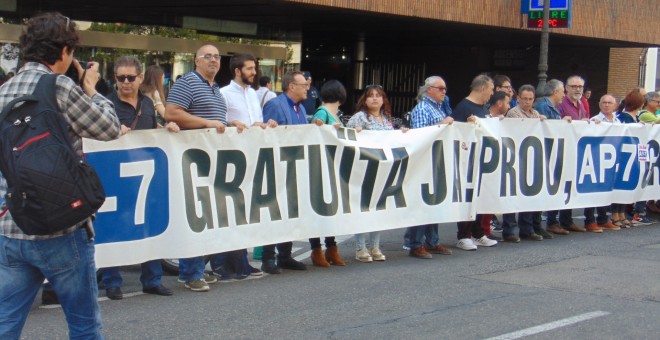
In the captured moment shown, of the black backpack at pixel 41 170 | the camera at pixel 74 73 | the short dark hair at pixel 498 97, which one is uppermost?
the camera at pixel 74 73

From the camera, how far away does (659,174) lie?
12742 millimetres

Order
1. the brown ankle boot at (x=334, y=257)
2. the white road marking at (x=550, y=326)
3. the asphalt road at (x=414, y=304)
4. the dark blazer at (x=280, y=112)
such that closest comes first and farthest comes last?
the white road marking at (x=550, y=326), the asphalt road at (x=414, y=304), the dark blazer at (x=280, y=112), the brown ankle boot at (x=334, y=257)

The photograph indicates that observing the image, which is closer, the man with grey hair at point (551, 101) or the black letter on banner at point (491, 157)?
the black letter on banner at point (491, 157)

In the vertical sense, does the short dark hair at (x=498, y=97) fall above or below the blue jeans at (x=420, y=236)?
above

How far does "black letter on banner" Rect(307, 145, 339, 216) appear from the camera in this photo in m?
8.53

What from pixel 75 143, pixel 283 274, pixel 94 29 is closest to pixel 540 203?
pixel 283 274

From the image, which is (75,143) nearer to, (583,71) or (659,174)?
(659,174)

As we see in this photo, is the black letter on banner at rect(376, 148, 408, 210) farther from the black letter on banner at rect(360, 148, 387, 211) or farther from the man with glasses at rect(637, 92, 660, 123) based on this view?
the man with glasses at rect(637, 92, 660, 123)

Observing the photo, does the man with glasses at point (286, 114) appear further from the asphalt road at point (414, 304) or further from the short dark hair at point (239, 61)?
the short dark hair at point (239, 61)

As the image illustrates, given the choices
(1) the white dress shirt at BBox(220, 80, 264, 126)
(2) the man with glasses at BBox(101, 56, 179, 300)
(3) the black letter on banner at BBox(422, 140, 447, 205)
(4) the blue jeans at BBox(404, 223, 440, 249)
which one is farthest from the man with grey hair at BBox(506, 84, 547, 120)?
(2) the man with glasses at BBox(101, 56, 179, 300)

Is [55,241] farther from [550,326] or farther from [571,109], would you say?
[571,109]

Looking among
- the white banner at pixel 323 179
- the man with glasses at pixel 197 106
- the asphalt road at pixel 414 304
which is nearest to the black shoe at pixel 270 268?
the asphalt road at pixel 414 304

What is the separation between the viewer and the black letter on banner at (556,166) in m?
11.0

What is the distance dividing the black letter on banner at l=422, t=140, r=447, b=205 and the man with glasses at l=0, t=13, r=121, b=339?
5.74 metres
